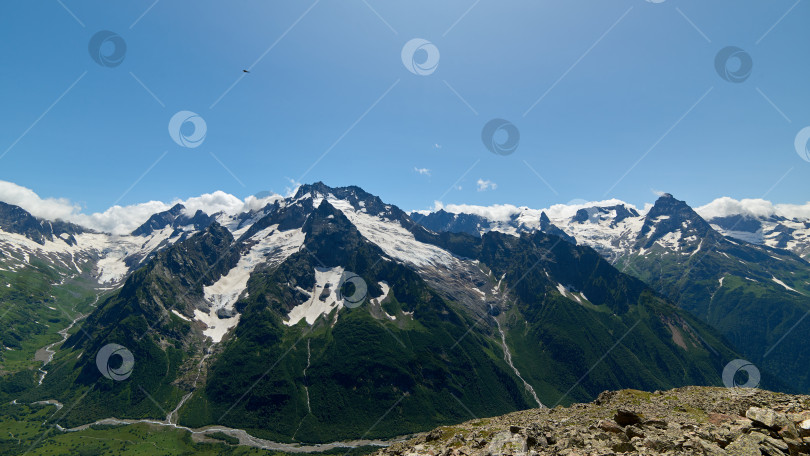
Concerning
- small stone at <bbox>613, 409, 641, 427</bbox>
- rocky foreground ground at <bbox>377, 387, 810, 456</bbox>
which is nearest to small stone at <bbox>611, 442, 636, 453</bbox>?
rocky foreground ground at <bbox>377, 387, 810, 456</bbox>

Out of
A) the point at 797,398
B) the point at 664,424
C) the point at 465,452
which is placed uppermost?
the point at 797,398

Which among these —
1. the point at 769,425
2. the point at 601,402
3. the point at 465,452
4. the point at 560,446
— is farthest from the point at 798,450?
the point at 601,402

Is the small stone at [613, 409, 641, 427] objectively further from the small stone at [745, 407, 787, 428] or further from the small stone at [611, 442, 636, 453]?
the small stone at [745, 407, 787, 428]

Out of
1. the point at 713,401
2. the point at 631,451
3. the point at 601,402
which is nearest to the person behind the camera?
the point at 631,451

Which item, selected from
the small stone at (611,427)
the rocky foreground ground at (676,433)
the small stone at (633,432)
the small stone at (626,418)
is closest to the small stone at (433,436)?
the rocky foreground ground at (676,433)

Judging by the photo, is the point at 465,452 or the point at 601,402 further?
the point at 601,402

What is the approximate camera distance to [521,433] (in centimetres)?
4372

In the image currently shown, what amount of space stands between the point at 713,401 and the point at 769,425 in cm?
3926

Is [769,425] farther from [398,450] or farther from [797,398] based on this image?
[398,450]

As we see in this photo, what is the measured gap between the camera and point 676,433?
102 feet

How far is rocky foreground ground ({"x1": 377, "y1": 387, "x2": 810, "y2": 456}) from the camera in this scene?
26641mm

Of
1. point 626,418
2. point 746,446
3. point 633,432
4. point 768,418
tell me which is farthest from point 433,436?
point 768,418

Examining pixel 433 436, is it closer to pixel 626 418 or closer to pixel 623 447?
pixel 626 418

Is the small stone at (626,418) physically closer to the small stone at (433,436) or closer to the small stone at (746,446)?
the small stone at (746,446)
